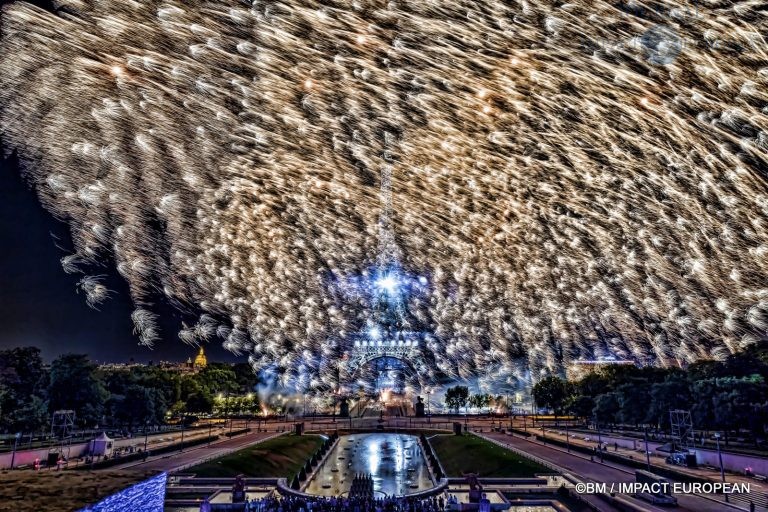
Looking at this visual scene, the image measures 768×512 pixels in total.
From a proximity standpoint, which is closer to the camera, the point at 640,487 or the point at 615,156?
the point at 640,487

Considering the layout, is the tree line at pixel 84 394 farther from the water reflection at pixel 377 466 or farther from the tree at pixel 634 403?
the tree at pixel 634 403

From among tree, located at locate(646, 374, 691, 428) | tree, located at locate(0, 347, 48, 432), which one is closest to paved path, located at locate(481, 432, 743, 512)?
tree, located at locate(646, 374, 691, 428)

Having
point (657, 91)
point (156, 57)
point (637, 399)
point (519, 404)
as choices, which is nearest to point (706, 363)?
point (637, 399)

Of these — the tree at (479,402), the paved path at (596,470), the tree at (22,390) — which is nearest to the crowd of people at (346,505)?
the paved path at (596,470)

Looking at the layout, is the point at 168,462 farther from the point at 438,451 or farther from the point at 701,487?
the point at 701,487

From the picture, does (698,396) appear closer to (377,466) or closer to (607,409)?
(607,409)

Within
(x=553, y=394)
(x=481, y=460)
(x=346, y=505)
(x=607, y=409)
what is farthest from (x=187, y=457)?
(x=553, y=394)
